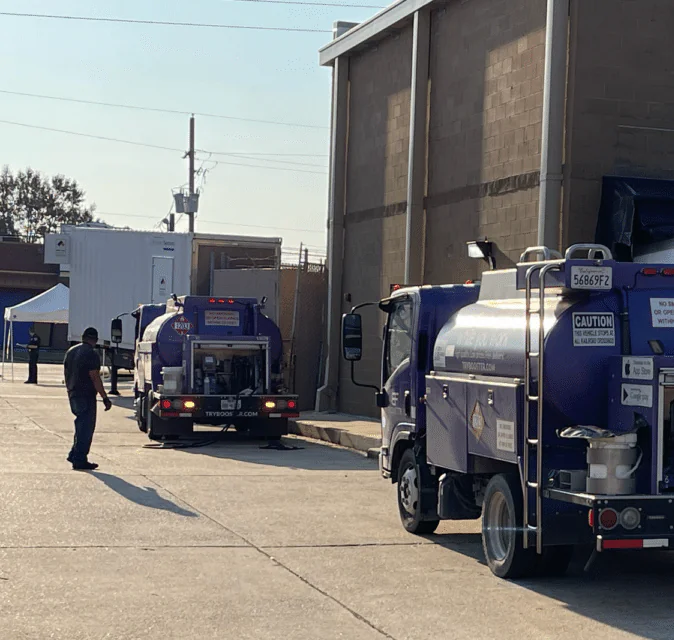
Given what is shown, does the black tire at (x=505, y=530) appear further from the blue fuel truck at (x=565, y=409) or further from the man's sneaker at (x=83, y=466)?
the man's sneaker at (x=83, y=466)

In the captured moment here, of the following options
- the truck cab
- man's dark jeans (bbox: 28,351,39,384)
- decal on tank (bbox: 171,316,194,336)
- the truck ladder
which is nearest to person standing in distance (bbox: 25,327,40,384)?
man's dark jeans (bbox: 28,351,39,384)

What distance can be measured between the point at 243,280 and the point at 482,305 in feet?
61.2

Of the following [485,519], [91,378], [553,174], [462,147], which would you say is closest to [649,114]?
[553,174]

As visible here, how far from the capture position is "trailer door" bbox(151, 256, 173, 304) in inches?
1294

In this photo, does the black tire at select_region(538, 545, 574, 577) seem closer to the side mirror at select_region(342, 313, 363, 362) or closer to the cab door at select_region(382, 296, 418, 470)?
the cab door at select_region(382, 296, 418, 470)

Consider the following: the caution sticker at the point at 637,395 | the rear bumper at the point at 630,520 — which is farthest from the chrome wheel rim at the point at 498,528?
the caution sticker at the point at 637,395

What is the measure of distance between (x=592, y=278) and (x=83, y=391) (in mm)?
9406

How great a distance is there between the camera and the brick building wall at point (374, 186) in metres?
24.7

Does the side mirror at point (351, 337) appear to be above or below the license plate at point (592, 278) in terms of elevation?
below

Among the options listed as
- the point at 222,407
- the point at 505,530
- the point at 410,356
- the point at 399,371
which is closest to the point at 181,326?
the point at 222,407

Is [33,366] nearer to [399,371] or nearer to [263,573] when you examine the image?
[399,371]

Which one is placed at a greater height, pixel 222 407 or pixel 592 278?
pixel 592 278

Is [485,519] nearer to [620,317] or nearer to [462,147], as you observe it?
[620,317]

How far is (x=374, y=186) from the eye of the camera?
85.0 feet
